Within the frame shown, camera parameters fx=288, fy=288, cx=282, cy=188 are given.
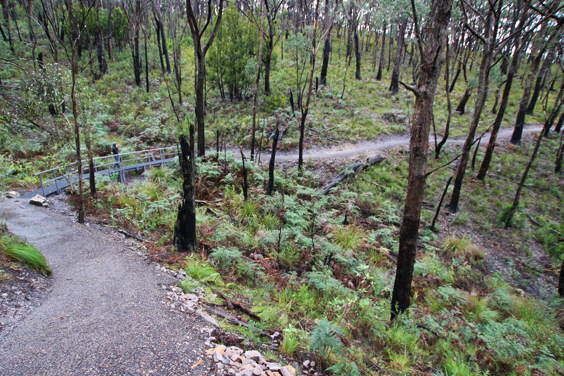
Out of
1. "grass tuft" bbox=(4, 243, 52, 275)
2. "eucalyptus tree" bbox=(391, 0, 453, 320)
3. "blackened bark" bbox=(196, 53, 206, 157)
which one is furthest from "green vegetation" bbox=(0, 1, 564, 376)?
"eucalyptus tree" bbox=(391, 0, 453, 320)

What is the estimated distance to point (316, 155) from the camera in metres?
19.5

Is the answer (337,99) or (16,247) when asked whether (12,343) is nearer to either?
(16,247)

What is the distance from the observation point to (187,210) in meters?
7.51

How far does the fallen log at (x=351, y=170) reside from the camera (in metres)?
15.7

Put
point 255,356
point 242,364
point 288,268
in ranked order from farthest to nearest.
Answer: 1. point 288,268
2. point 255,356
3. point 242,364

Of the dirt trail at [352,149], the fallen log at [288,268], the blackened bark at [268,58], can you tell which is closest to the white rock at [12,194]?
the fallen log at [288,268]

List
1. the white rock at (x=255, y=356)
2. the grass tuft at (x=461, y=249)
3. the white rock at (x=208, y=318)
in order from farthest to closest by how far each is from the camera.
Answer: the grass tuft at (x=461, y=249), the white rock at (x=208, y=318), the white rock at (x=255, y=356)

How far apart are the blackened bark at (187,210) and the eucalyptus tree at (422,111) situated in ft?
16.2

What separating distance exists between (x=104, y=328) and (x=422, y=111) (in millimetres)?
6430

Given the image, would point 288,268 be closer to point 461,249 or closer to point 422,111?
point 422,111

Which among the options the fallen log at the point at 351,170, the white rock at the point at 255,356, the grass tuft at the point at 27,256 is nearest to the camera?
the white rock at the point at 255,356

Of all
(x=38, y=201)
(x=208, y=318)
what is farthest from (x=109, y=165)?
(x=208, y=318)

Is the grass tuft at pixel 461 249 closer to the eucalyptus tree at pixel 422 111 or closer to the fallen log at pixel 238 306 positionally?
the eucalyptus tree at pixel 422 111

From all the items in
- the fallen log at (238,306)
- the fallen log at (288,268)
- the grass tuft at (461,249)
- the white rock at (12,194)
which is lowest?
the grass tuft at (461,249)
